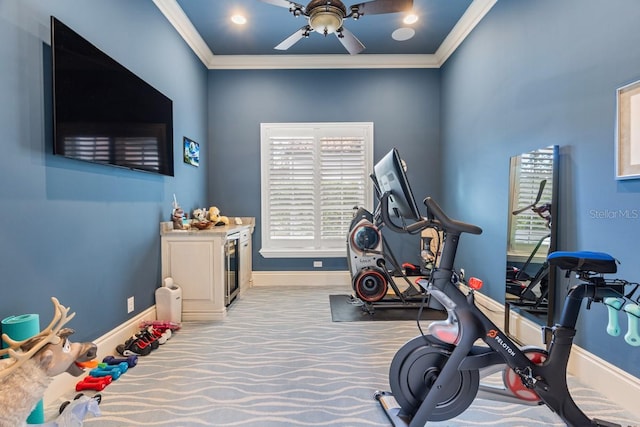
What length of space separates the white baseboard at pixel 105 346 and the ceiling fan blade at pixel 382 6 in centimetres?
321

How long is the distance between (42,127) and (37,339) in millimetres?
1238

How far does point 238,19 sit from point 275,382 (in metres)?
3.71

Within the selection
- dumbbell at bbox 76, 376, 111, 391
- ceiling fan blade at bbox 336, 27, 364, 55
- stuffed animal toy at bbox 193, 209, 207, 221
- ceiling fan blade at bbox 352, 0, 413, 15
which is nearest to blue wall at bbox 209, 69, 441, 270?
stuffed animal toy at bbox 193, 209, 207, 221

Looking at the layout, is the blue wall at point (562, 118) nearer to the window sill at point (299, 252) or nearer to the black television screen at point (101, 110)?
the window sill at point (299, 252)

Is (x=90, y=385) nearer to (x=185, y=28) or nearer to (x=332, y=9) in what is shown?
(x=332, y=9)

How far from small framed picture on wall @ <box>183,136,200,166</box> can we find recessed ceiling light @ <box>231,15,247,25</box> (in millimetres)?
1459

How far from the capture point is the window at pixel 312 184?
461cm

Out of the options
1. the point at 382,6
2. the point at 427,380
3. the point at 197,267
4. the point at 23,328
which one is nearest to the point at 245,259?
the point at 197,267

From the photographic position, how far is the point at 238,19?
141 inches

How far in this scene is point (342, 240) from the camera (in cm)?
465

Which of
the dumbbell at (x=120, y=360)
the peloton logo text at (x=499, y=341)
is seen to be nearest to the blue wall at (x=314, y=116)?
the dumbbell at (x=120, y=360)

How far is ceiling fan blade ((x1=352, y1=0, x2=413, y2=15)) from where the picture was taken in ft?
8.13

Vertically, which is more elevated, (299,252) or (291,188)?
(291,188)

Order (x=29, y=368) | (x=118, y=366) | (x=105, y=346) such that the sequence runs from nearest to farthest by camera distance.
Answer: (x=29, y=368) → (x=118, y=366) → (x=105, y=346)
